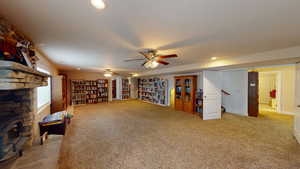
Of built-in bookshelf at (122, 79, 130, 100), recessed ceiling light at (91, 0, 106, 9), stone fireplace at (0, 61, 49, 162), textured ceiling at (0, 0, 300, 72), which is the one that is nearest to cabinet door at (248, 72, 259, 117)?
textured ceiling at (0, 0, 300, 72)

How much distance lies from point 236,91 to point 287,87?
216 cm

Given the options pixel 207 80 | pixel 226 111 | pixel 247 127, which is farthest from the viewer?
pixel 226 111

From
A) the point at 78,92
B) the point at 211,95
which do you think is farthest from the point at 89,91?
the point at 211,95

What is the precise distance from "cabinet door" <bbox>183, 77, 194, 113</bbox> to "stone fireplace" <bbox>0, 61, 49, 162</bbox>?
5.27 m

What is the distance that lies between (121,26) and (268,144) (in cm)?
385

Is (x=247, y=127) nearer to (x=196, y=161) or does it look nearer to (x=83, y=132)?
(x=196, y=161)

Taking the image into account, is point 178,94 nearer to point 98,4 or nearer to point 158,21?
point 158,21

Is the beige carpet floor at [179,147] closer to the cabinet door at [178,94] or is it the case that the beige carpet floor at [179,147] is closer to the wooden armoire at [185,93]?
the wooden armoire at [185,93]

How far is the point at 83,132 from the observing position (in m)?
3.47

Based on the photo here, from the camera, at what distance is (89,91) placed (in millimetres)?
8258

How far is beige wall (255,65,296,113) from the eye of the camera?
5348 mm

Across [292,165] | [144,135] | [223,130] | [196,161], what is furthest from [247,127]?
[144,135]

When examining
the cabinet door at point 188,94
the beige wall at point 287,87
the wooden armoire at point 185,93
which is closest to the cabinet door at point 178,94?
the wooden armoire at point 185,93

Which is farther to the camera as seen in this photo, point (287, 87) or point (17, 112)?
point (287, 87)
